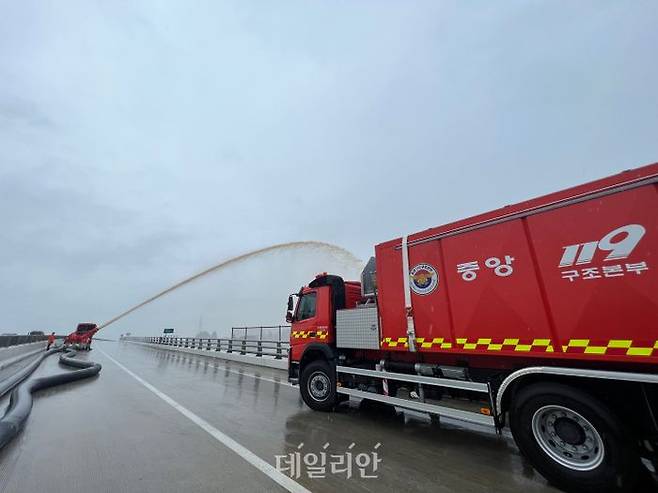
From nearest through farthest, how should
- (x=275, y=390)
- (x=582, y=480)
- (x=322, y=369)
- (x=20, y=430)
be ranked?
1. (x=582, y=480)
2. (x=20, y=430)
3. (x=322, y=369)
4. (x=275, y=390)

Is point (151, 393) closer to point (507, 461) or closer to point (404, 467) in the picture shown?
point (404, 467)

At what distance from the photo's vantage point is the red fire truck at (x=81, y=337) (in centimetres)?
3106

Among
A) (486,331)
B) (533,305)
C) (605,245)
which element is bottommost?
(486,331)

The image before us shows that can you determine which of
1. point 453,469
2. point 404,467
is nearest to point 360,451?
point 404,467

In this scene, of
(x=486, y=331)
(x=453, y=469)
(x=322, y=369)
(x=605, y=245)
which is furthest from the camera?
(x=322, y=369)

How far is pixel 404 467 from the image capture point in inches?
160

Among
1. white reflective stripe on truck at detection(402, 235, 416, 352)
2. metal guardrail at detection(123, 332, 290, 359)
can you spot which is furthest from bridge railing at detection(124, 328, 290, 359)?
white reflective stripe on truck at detection(402, 235, 416, 352)

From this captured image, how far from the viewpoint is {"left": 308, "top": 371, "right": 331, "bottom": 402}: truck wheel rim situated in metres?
7.04

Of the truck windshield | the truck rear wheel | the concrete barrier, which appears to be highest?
the truck windshield

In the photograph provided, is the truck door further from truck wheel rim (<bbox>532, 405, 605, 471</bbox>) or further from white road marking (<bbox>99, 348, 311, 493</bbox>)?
truck wheel rim (<bbox>532, 405, 605, 471</bbox>)

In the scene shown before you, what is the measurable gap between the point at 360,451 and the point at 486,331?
2.42m

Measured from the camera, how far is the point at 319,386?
7.24 m

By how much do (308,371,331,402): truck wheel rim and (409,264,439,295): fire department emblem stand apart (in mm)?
2948

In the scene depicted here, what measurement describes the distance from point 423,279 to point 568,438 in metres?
2.65
